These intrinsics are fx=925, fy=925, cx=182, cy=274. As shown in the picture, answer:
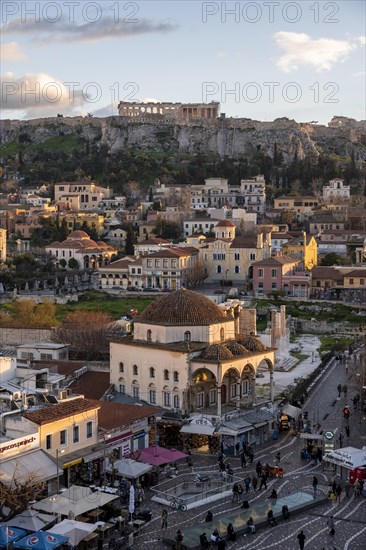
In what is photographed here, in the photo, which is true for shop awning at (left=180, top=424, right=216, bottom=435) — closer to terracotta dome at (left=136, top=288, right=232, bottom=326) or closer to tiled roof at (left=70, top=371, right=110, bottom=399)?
terracotta dome at (left=136, top=288, right=232, bottom=326)

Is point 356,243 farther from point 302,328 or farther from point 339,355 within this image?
point 339,355

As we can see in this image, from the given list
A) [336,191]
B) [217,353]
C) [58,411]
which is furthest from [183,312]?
[336,191]

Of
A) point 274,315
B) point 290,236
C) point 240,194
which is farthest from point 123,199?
point 274,315

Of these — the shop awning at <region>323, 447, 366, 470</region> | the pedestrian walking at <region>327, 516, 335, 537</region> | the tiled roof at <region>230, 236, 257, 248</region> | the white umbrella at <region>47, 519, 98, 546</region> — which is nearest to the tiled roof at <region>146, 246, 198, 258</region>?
the tiled roof at <region>230, 236, 257, 248</region>

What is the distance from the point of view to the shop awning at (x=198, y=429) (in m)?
34.2

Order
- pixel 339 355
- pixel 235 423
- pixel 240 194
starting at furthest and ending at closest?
pixel 240 194, pixel 339 355, pixel 235 423

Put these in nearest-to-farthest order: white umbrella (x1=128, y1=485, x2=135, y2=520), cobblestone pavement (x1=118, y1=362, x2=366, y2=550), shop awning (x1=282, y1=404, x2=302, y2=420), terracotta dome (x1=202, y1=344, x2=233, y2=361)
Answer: cobblestone pavement (x1=118, y1=362, x2=366, y2=550) < white umbrella (x1=128, y1=485, x2=135, y2=520) < terracotta dome (x1=202, y1=344, x2=233, y2=361) < shop awning (x1=282, y1=404, x2=302, y2=420)

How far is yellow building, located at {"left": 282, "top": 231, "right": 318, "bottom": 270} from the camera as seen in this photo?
3282 inches

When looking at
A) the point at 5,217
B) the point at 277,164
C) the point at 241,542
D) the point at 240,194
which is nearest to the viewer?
the point at 241,542

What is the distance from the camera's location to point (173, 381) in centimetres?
3719

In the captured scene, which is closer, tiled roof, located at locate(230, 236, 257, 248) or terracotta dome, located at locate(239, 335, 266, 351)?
terracotta dome, located at locate(239, 335, 266, 351)

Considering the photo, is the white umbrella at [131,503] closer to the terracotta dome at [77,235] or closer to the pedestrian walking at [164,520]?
the pedestrian walking at [164,520]

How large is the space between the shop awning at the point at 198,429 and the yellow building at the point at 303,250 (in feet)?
162

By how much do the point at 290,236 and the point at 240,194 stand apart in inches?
942
